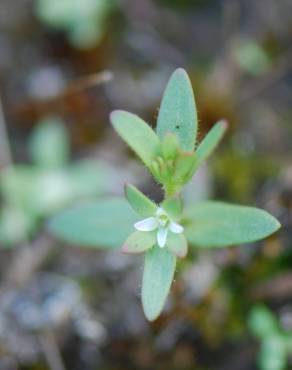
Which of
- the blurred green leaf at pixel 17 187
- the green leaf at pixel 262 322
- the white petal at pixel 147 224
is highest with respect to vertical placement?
the white petal at pixel 147 224

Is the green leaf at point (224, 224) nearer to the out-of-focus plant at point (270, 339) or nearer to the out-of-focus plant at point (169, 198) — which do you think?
the out-of-focus plant at point (169, 198)

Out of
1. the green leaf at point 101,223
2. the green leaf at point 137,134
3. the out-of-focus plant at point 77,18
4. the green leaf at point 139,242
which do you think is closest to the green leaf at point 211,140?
the green leaf at point 137,134

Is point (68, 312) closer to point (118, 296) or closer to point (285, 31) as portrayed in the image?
point (118, 296)

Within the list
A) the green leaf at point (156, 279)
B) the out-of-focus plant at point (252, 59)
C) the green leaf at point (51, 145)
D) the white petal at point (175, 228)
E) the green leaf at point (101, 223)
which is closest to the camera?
the green leaf at point (156, 279)

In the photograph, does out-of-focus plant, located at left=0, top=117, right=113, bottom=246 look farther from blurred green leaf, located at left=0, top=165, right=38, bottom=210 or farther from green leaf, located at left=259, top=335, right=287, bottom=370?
green leaf, located at left=259, top=335, right=287, bottom=370

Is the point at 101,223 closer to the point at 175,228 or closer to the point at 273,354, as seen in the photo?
the point at 175,228
